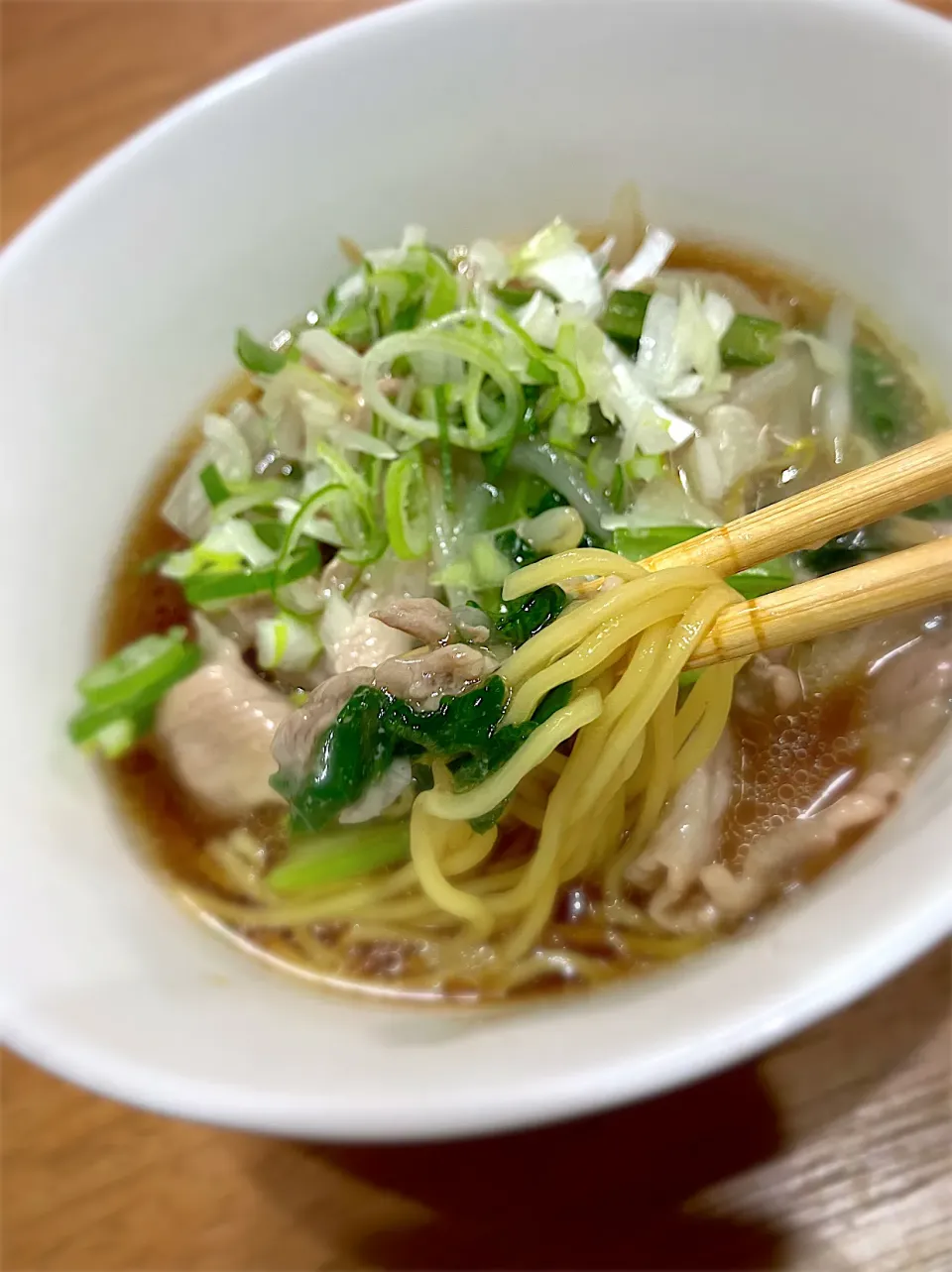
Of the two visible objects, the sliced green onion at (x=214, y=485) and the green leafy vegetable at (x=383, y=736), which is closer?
the green leafy vegetable at (x=383, y=736)

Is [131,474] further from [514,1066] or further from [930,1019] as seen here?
[930,1019]

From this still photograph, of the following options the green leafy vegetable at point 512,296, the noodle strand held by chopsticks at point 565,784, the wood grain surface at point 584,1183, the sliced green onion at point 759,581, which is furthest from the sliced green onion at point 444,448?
the wood grain surface at point 584,1183

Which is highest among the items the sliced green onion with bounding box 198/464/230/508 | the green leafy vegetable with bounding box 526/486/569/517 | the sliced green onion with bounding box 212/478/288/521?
the sliced green onion with bounding box 198/464/230/508

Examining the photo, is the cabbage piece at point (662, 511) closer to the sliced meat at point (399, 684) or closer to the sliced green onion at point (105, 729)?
the sliced meat at point (399, 684)

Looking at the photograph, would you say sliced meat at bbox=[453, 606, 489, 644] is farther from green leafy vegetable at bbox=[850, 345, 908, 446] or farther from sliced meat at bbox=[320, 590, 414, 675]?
green leafy vegetable at bbox=[850, 345, 908, 446]

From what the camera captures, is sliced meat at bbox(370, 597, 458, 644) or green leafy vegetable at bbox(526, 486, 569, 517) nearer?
sliced meat at bbox(370, 597, 458, 644)

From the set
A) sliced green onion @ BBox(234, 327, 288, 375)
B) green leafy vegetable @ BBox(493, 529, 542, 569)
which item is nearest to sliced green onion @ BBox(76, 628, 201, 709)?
sliced green onion @ BBox(234, 327, 288, 375)
